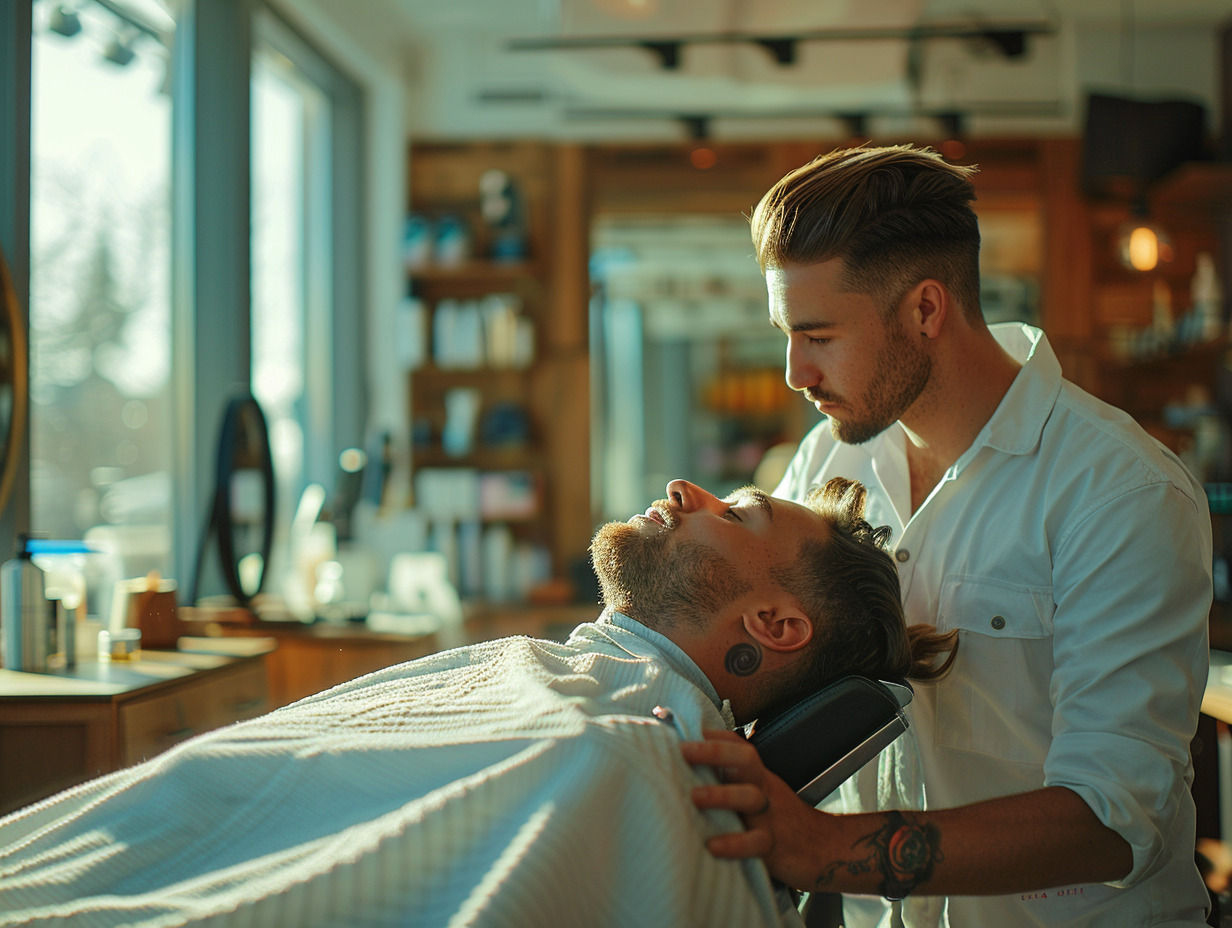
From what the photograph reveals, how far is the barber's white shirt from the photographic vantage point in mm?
1221

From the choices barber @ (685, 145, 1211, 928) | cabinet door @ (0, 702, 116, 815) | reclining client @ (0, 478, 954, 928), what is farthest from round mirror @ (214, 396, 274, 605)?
barber @ (685, 145, 1211, 928)

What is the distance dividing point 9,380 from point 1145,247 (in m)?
4.12

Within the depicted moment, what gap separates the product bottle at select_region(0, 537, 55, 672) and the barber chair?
163cm

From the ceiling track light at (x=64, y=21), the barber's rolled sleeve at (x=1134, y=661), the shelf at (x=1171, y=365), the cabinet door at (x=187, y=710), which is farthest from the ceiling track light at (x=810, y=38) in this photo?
the barber's rolled sleeve at (x=1134, y=661)

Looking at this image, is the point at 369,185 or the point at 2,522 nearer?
the point at 2,522

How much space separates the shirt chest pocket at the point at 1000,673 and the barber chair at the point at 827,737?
28 centimetres

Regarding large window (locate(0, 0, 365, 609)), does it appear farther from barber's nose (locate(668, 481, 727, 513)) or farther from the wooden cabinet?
barber's nose (locate(668, 481, 727, 513))

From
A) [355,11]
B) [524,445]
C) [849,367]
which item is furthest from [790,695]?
[355,11]

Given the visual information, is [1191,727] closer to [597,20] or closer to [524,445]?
[597,20]

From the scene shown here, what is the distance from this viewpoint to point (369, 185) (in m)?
5.04

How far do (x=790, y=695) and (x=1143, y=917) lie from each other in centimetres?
56

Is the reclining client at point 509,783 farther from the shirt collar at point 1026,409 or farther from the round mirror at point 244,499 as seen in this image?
the round mirror at point 244,499

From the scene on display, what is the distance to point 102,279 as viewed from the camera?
3033mm

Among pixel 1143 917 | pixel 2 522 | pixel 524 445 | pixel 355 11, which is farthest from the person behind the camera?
pixel 524 445
